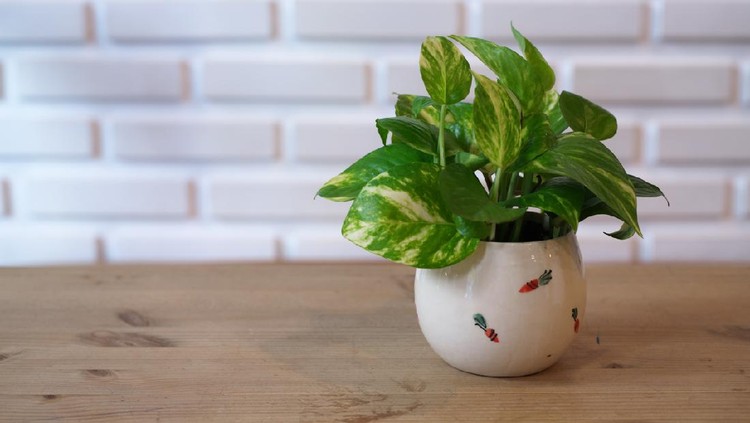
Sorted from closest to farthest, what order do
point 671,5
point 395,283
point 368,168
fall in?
point 368,168 → point 395,283 → point 671,5

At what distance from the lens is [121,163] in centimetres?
124

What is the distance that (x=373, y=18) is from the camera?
1.18 metres

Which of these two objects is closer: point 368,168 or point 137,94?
point 368,168

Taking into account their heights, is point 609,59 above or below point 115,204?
above

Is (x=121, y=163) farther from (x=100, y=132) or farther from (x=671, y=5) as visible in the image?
(x=671, y=5)

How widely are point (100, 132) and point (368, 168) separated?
73 cm

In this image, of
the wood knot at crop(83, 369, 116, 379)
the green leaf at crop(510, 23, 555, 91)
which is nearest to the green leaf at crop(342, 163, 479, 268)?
the green leaf at crop(510, 23, 555, 91)

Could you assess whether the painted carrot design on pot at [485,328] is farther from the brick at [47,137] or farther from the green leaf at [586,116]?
the brick at [47,137]

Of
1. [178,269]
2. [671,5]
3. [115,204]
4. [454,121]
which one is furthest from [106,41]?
[671,5]

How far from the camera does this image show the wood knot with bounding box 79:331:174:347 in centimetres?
74

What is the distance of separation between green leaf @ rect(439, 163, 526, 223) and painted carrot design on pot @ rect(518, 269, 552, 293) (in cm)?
7

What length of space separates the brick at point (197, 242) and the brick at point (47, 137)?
0.14 metres

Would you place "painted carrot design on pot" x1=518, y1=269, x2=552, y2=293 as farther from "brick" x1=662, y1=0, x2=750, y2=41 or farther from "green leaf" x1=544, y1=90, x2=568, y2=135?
"brick" x1=662, y1=0, x2=750, y2=41

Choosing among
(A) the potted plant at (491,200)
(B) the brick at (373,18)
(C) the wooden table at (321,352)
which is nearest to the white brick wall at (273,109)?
(B) the brick at (373,18)
